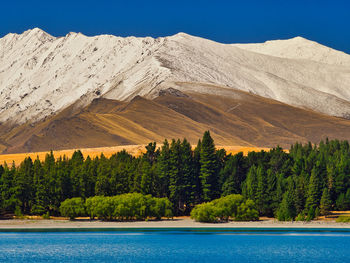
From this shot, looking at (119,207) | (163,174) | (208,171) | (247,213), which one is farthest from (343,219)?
(119,207)

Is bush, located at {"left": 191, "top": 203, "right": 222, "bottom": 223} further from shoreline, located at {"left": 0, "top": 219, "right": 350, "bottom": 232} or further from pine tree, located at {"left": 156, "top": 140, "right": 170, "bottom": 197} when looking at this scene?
pine tree, located at {"left": 156, "top": 140, "right": 170, "bottom": 197}

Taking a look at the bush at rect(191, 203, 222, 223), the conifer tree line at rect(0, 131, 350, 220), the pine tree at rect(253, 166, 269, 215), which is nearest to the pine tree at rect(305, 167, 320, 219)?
the conifer tree line at rect(0, 131, 350, 220)

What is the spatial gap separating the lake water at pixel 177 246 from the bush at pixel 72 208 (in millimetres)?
11100

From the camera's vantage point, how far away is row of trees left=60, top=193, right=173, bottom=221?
121188 millimetres

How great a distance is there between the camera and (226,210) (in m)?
124

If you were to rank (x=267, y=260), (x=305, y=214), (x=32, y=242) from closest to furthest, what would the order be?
1. (x=267, y=260)
2. (x=32, y=242)
3. (x=305, y=214)

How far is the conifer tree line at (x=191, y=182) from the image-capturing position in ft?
418

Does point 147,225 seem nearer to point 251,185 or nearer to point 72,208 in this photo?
point 72,208

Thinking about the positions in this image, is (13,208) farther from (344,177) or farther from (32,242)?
(344,177)

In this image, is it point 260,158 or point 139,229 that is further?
point 260,158

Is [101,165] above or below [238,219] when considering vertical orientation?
above

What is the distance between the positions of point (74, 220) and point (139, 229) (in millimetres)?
14007

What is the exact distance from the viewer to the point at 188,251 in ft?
284

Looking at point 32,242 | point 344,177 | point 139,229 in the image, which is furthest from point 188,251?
point 344,177
